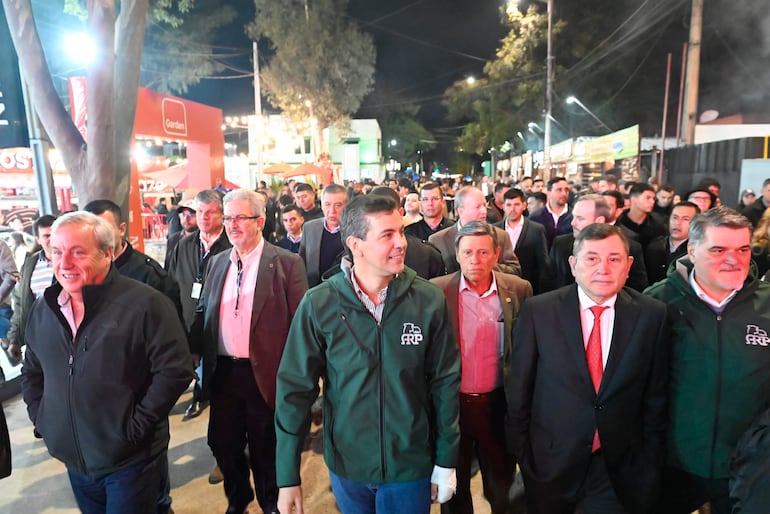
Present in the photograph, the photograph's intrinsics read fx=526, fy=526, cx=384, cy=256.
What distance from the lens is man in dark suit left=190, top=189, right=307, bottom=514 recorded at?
3301mm

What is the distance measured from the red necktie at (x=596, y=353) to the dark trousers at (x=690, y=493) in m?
0.48

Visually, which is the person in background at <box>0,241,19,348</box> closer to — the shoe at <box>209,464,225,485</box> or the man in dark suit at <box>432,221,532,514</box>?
the shoe at <box>209,464,225,485</box>

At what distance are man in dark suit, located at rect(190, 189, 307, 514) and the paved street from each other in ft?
1.34

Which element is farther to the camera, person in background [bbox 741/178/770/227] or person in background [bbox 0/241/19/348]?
person in background [bbox 741/178/770/227]

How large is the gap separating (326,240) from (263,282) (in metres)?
1.97

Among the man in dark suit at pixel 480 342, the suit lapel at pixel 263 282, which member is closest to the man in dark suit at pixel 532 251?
the man in dark suit at pixel 480 342

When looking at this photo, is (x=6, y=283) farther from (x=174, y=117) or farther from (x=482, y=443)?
(x=174, y=117)

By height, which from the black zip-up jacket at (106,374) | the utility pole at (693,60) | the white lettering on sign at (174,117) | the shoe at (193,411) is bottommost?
the shoe at (193,411)

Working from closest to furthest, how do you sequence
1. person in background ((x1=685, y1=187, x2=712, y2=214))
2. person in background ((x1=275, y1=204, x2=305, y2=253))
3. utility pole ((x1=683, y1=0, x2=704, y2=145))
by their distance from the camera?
person in background ((x1=685, y1=187, x2=712, y2=214)) < person in background ((x1=275, y1=204, x2=305, y2=253)) < utility pole ((x1=683, y1=0, x2=704, y2=145))

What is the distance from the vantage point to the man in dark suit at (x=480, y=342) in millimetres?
3057

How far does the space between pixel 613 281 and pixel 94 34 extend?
244 inches

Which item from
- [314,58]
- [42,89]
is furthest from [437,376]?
[314,58]

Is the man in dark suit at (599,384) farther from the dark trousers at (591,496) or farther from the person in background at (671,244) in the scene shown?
the person in background at (671,244)

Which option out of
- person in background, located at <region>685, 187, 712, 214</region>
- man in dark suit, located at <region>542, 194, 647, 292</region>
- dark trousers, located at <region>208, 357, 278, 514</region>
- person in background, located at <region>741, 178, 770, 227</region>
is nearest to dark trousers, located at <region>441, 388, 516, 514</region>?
dark trousers, located at <region>208, 357, 278, 514</region>
